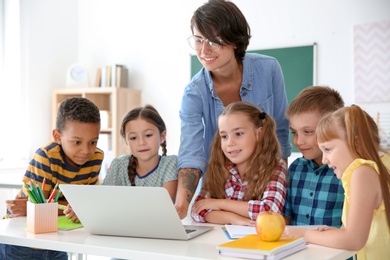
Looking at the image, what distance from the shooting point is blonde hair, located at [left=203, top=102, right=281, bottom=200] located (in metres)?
1.95

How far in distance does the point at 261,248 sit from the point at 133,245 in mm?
363

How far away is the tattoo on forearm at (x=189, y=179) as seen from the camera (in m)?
2.03

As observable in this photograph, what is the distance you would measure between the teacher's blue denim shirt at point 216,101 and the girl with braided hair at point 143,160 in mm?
124

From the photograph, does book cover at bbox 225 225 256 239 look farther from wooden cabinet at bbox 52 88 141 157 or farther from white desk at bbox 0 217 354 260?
wooden cabinet at bbox 52 88 141 157

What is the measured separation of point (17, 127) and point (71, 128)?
4.06m

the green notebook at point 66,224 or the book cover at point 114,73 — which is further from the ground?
the book cover at point 114,73

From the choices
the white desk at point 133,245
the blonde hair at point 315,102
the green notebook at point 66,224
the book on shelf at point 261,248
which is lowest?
the green notebook at point 66,224

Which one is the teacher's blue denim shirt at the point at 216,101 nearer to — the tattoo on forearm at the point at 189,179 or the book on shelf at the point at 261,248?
the tattoo on forearm at the point at 189,179

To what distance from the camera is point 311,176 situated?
1.96 meters

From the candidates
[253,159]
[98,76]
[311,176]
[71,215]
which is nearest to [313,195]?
[311,176]

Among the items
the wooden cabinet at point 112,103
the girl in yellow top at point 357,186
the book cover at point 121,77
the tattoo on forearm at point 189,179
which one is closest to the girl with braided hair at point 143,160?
the tattoo on forearm at point 189,179

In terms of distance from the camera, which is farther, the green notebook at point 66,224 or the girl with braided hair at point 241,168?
the girl with braided hair at point 241,168

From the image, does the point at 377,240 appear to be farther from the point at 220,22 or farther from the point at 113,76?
the point at 113,76

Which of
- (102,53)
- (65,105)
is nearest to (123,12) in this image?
(102,53)
